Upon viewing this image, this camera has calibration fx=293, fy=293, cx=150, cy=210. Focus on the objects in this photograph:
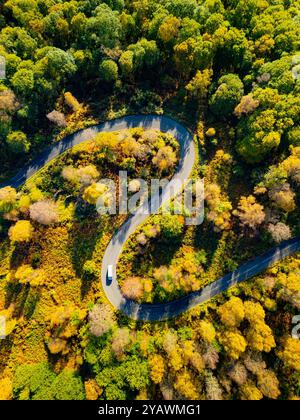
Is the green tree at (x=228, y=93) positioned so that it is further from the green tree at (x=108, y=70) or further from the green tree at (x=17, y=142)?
the green tree at (x=17, y=142)

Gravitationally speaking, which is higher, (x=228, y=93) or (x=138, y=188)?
(x=228, y=93)

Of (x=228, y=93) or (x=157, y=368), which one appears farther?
(x=228, y=93)

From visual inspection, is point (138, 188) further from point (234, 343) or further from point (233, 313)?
point (234, 343)

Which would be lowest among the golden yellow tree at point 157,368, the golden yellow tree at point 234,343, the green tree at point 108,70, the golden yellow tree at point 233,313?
the golden yellow tree at point 157,368

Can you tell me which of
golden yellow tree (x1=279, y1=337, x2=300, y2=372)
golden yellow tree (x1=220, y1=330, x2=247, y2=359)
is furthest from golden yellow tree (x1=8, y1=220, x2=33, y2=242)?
golden yellow tree (x1=279, y1=337, x2=300, y2=372)

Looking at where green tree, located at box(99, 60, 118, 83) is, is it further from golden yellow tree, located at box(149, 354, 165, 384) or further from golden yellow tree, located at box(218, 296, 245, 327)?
golden yellow tree, located at box(149, 354, 165, 384)

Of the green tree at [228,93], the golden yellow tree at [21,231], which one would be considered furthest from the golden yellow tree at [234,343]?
the green tree at [228,93]

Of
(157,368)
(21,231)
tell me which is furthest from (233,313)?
(21,231)
